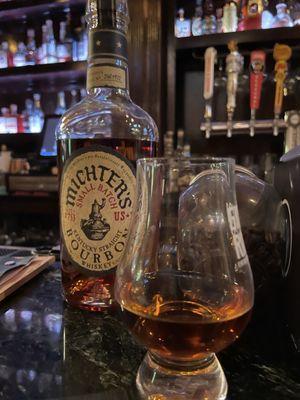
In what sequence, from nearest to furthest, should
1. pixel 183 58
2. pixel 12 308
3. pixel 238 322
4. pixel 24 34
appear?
1. pixel 238 322
2. pixel 12 308
3. pixel 183 58
4. pixel 24 34

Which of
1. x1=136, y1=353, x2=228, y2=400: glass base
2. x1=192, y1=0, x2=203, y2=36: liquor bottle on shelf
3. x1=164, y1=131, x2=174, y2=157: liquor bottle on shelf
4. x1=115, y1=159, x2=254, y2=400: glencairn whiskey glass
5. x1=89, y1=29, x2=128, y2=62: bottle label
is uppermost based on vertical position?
x1=192, y1=0, x2=203, y2=36: liquor bottle on shelf

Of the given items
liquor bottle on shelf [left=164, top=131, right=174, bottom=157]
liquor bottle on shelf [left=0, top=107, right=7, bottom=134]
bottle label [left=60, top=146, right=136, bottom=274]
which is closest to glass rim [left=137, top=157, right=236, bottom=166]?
bottle label [left=60, top=146, right=136, bottom=274]

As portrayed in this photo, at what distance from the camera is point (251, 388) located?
26 cm

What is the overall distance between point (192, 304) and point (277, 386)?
0.09m

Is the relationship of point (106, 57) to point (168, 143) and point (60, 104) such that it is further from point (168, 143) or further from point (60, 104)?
point (60, 104)

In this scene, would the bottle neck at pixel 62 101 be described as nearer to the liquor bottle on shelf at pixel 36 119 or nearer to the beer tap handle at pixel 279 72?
the liquor bottle on shelf at pixel 36 119

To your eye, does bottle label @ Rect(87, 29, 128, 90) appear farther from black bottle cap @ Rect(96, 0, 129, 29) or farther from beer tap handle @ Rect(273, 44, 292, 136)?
beer tap handle @ Rect(273, 44, 292, 136)

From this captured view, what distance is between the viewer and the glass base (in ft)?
0.79

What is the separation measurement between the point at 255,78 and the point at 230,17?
0.94 feet

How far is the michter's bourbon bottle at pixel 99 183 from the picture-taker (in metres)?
0.39

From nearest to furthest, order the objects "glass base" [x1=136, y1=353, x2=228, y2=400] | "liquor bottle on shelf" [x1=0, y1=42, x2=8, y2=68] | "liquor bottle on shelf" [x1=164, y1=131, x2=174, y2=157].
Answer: "glass base" [x1=136, y1=353, x2=228, y2=400], "liquor bottle on shelf" [x1=164, y1=131, x2=174, y2=157], "liquor bottle on shelf" [x1=0, y1=42, x2=8, y2=68]

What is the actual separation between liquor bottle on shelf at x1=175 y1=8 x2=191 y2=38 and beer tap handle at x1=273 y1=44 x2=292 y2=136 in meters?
0.40

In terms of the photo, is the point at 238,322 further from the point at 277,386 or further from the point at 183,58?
the point at 183,58

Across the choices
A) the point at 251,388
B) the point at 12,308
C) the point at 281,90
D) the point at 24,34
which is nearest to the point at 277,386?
the point at 251,388
